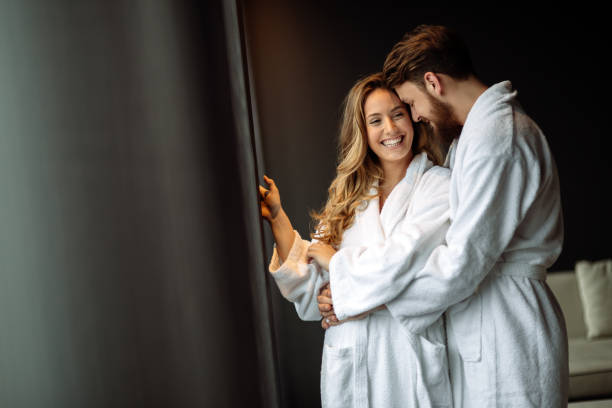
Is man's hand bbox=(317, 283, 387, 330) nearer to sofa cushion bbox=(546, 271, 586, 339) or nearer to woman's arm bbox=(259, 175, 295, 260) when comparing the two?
woman's arm bbox=(259, 175, 295, 260)

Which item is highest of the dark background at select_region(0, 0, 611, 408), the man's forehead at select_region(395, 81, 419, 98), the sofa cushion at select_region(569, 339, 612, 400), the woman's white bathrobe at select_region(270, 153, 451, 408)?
the man's forehead at select_region(395, 81, 419, 98)

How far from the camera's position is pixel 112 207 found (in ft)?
0.98

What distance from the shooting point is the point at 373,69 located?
3465 mm

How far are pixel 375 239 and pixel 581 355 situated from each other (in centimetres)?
196

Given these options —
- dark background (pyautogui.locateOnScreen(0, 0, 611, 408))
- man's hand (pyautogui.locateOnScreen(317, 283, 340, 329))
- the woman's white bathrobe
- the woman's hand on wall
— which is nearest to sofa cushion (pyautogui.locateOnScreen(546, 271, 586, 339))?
the woman's white bathrobe

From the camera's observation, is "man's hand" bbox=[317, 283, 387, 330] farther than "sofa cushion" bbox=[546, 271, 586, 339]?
No

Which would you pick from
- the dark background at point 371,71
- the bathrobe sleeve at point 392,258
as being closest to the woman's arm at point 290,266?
the bathrobe sleeve at point 392,258

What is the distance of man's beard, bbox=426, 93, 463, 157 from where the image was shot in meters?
1.56

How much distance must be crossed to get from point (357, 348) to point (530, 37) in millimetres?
2819

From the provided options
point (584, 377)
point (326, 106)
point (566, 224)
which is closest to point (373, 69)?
point (326, 106)

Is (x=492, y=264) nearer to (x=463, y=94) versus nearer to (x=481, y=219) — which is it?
(x=481, y=219)

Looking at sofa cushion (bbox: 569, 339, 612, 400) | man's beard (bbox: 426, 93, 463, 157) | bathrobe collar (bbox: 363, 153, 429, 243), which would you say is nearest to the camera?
man's beard (bbox: 426, 93, 463, 157)

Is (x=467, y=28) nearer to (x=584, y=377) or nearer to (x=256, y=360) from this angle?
(x=584, y=377)

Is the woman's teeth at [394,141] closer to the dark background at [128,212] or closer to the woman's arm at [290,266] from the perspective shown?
the woman's arm at [290,266]
